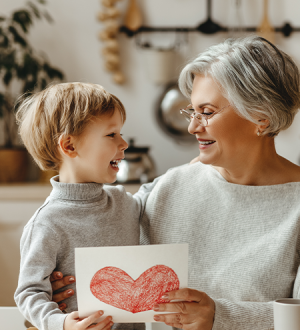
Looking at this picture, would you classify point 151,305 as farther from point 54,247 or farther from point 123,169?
point 123,169

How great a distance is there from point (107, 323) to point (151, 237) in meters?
0.38

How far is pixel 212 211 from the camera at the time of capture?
3.96 feet

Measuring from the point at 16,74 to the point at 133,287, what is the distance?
2.05 metres

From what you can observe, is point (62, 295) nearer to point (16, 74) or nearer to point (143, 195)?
point (143, 195)

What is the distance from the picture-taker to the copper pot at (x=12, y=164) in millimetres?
2727

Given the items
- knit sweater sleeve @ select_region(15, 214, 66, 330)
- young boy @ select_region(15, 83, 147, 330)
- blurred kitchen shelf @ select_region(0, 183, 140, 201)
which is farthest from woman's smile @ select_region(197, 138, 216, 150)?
blurred kitchen shelf @ select_region(0, 183, 140, 201)

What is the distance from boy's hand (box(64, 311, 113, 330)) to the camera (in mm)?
863

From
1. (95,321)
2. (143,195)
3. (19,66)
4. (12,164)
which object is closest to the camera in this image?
(95,321)

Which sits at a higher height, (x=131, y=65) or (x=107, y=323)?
(x=131, y=65)

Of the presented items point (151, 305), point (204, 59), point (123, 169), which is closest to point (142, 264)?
point (151, 305)

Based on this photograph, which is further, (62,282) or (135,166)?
(135,166)

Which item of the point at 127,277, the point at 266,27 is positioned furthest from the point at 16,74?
the point at 127,277

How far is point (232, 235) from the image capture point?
1.16 meters

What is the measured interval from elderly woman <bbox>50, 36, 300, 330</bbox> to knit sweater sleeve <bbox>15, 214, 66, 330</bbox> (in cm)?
7
